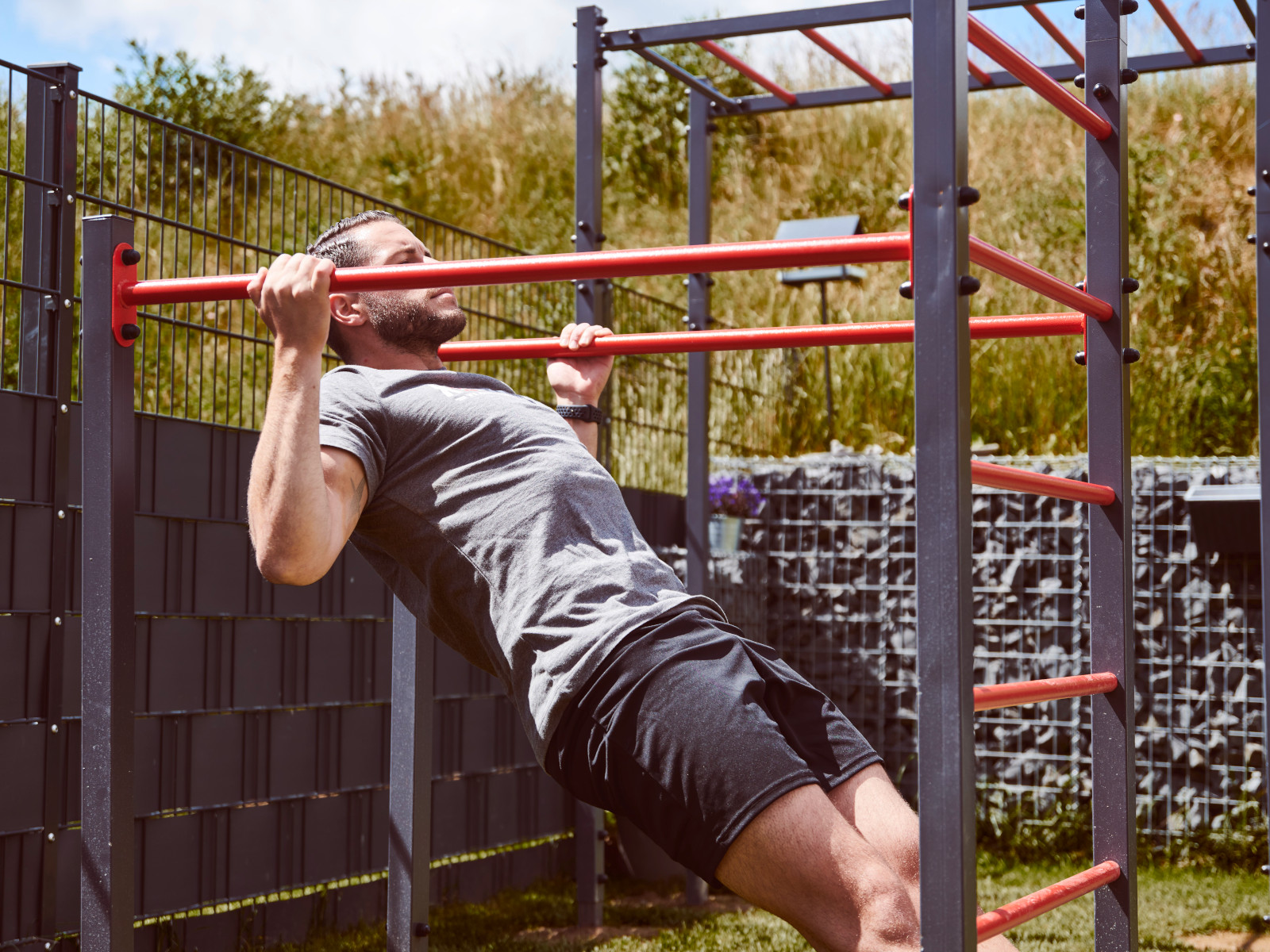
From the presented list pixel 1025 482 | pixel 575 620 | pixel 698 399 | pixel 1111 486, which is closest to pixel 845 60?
pixel 698 399

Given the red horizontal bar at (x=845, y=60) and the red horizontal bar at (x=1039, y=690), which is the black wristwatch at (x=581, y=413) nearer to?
the red horizontal bar at (x=1039, y=690)

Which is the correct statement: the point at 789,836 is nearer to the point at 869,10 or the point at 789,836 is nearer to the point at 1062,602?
the point at 869,10

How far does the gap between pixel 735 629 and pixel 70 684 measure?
1.71m

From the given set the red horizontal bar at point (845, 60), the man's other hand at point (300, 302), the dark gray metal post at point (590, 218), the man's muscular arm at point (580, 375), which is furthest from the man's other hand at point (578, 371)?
the red horizontal bar at point (845, 60)

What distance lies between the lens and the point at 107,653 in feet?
6.54

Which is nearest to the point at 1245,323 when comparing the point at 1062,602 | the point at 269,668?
the point at 1062,602

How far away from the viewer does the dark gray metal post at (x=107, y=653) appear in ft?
6.50

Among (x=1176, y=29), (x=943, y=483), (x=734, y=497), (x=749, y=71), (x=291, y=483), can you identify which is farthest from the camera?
(x=734, y=497)

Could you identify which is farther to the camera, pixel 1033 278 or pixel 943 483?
pixel 1033 278

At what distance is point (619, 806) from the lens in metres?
1.83

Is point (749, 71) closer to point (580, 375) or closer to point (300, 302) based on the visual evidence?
point (580, 375)

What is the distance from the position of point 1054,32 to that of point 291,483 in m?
2.83

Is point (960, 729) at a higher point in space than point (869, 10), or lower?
lower

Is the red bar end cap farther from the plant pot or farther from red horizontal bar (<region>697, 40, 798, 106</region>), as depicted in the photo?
the plant pot
